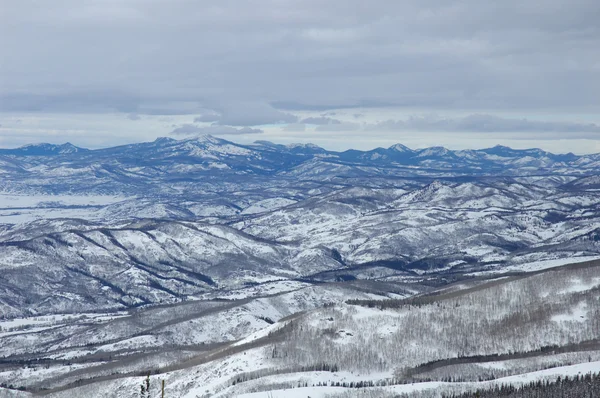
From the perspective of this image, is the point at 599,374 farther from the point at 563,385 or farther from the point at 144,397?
the point at 144,397

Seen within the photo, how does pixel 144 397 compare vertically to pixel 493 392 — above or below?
above

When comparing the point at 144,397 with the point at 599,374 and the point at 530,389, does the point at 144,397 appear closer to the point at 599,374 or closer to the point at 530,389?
the point at 530,389

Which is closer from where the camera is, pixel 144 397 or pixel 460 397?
pixel 144 397

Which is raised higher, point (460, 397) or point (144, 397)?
point (144, 397)

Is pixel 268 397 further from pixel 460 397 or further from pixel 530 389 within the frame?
pixel 530 389

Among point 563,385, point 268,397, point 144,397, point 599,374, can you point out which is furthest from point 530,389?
point 144,397

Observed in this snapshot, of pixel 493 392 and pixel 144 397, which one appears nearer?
pixel 144 397

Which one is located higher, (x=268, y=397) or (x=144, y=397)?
(x=144, y=397)

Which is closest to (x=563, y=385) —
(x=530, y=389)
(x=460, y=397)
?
(x=530, y=389)

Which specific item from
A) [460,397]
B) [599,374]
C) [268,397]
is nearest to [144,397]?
[268,397]
